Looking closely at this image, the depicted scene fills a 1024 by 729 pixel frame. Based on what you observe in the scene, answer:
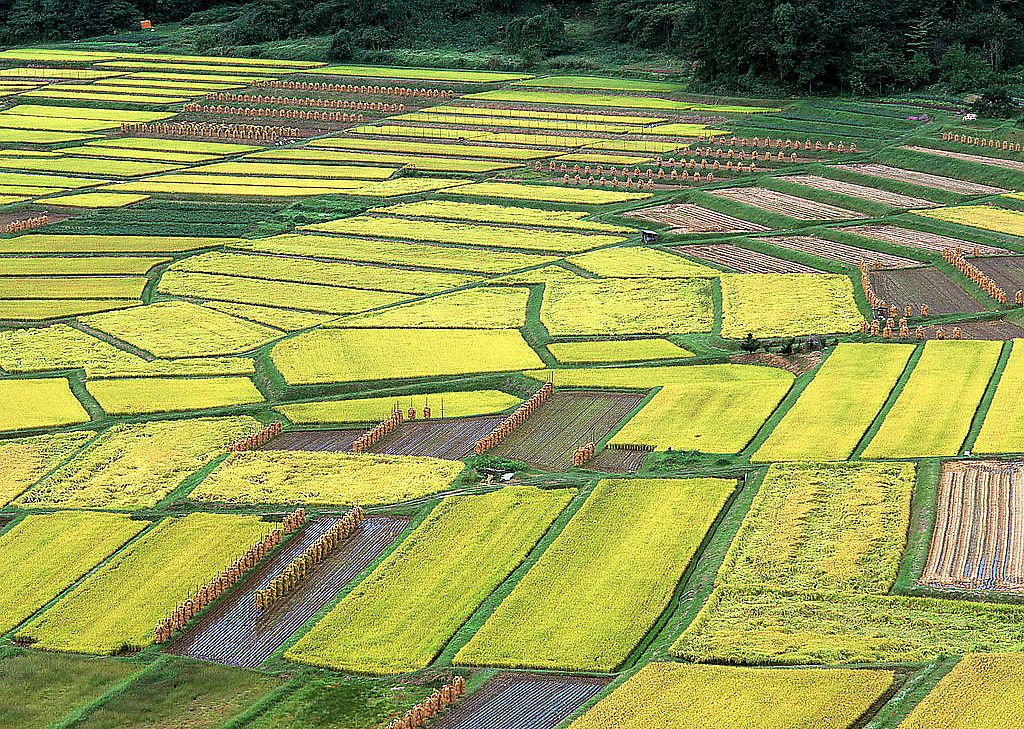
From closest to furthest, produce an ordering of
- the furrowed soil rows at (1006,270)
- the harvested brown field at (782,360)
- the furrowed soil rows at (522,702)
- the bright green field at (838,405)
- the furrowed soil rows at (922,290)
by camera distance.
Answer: the furrowed soil rows at (522,702)
the bright green field at (838,405)
the harvested brown field at (782,360)
the furrowed soil rows at (922,290)
the furrowed soil rows at (1006,270)

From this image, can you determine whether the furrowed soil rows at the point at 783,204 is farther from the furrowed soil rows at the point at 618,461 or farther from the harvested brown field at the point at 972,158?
the furrowed soil rows at the point at 618,461

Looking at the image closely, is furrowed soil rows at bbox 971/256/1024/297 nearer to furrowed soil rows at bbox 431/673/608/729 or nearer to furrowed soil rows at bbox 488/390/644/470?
furrowed soil rows at bbox 488/390/644/470

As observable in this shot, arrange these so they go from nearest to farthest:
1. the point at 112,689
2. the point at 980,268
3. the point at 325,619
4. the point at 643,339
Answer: the point at 112,689 → the point at 325,619 → the point at 643,339 → the point at 980,268

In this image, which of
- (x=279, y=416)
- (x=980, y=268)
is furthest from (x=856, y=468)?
(x=980, y=268)

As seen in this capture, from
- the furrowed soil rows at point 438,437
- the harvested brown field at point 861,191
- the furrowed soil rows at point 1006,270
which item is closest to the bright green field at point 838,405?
the furrowed soil rows at point 438,437

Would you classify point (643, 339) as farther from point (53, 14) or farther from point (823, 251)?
point (53, 14)

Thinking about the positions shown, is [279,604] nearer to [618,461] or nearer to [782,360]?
[618,461]

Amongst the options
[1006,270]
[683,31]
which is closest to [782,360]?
[1006,270]
